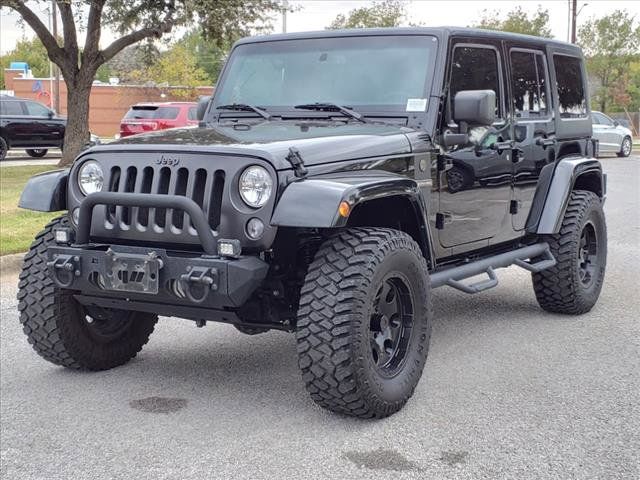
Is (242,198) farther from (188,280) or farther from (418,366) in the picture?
(418,366)

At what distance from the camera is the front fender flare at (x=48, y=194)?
189 inches

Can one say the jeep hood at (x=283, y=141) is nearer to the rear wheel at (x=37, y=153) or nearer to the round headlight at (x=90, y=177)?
the round headlight at (x=90, y=177)

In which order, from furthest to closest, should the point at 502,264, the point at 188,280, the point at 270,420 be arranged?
the point at 502,264, the point at 270,420, the point at 188,280

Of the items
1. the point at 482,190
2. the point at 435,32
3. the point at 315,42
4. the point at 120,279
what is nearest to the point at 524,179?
the point at 482,190

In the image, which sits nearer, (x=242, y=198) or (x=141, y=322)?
(x=242, y=198)

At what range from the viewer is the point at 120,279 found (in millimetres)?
4309

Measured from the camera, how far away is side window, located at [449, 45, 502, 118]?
557 centimetres

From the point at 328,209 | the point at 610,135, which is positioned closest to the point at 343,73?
the point at 328,209

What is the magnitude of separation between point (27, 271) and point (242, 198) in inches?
59.8

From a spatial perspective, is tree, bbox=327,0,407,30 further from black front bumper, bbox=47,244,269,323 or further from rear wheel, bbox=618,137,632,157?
black front bumper, bbox=47,244,269,323

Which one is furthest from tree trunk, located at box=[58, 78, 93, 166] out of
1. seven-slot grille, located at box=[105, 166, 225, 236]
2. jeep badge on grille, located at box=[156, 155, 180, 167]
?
jeep badge on grille, located at box=[156, 155, 180, 167]

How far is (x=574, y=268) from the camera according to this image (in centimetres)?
659

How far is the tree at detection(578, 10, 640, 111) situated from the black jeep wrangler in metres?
53.7

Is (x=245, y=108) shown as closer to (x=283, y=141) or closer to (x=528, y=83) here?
(x=283, y=141)
